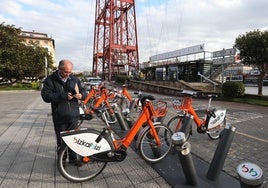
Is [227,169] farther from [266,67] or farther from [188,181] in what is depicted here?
[266,67]

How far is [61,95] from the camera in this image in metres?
3.13

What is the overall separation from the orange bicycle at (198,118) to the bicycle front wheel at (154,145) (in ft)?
1.59

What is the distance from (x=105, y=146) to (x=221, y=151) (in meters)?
1.74

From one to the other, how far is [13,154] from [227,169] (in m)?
4.08

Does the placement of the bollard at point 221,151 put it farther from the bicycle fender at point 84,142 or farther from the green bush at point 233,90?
the green bush at point 233,90

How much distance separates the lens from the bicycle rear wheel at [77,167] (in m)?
3.03

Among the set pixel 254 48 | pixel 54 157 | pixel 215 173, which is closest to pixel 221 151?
pixel 215 173

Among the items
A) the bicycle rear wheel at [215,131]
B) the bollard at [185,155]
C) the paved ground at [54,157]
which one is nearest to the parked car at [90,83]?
the paved ground at [54,157]

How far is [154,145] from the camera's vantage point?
393 centimetres

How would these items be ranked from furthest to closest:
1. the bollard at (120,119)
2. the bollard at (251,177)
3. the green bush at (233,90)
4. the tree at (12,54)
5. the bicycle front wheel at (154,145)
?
1. the tree at (12,54)
2. the green bush at (233,90)
3. the bollard at (120,119)
4. the bicycle front wheel at (154,145)
5. the bollard at (251,177)

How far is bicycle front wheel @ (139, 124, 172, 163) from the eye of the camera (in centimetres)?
379

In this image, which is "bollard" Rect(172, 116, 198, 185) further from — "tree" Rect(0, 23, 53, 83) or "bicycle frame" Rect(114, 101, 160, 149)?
"tree" Rect(0, 23, 53, 83)

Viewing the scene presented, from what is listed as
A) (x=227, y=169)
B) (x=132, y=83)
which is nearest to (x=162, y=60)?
(x=132, y=83)

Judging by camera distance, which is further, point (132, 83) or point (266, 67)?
point (132, 83)
